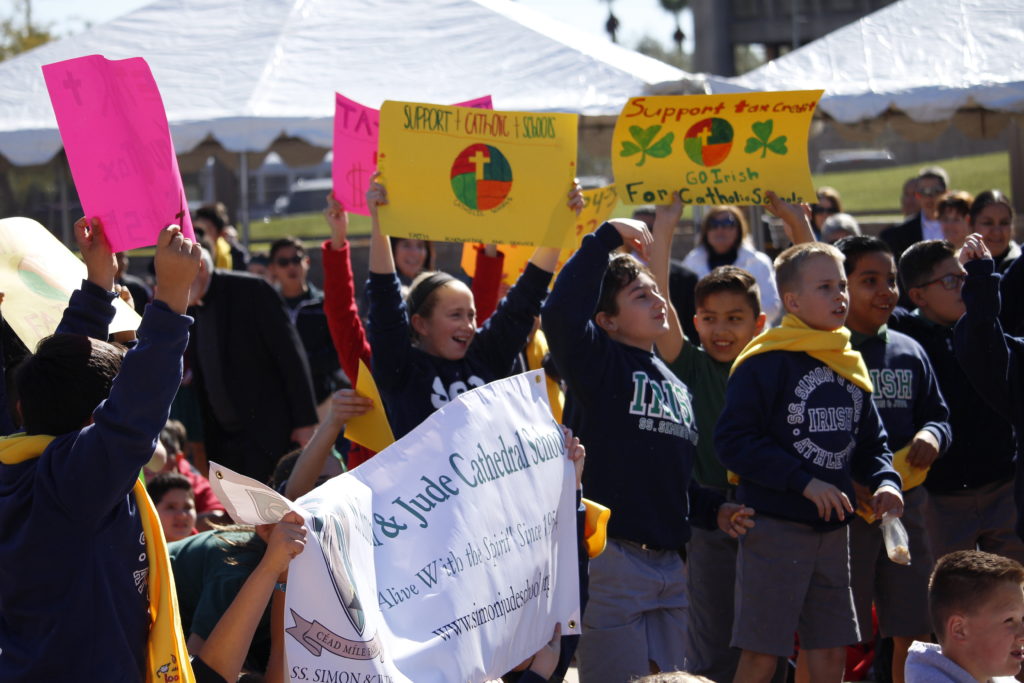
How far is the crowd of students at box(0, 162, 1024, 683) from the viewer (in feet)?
8.51

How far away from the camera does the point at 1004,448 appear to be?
5309 millimetres

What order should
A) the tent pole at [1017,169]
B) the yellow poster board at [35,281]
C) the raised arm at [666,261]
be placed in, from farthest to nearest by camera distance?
the tent pole at [1017,169] < the raised arm at [666,261] < the yellow poster board at [35,281]

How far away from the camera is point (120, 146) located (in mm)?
3314

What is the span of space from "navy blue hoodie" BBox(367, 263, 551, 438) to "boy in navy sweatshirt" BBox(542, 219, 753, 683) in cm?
22

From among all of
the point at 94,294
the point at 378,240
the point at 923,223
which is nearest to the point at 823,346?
the point at 378,240

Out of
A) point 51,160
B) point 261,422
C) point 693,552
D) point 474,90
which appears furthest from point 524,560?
point 51,160

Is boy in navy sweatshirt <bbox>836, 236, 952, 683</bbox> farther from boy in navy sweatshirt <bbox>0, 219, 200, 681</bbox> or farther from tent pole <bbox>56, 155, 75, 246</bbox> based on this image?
tent pole <bbox>56, 155, 75, 246</bbox>

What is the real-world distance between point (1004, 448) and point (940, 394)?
0.52m

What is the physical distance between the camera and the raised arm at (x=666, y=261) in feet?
15.8

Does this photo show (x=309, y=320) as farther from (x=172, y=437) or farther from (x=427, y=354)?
(x=427, y=354)

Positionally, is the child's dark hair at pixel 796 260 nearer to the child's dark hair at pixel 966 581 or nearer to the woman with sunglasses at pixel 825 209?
the child's dark hair at pixel 966 581

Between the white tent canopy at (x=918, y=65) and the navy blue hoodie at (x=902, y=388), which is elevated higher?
the white tent canopy at (x=918, y=65)

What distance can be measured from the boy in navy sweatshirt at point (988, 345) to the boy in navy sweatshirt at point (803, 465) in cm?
46

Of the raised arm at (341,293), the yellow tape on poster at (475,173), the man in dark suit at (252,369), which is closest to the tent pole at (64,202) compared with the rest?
the man in dark suit at (252,369)
